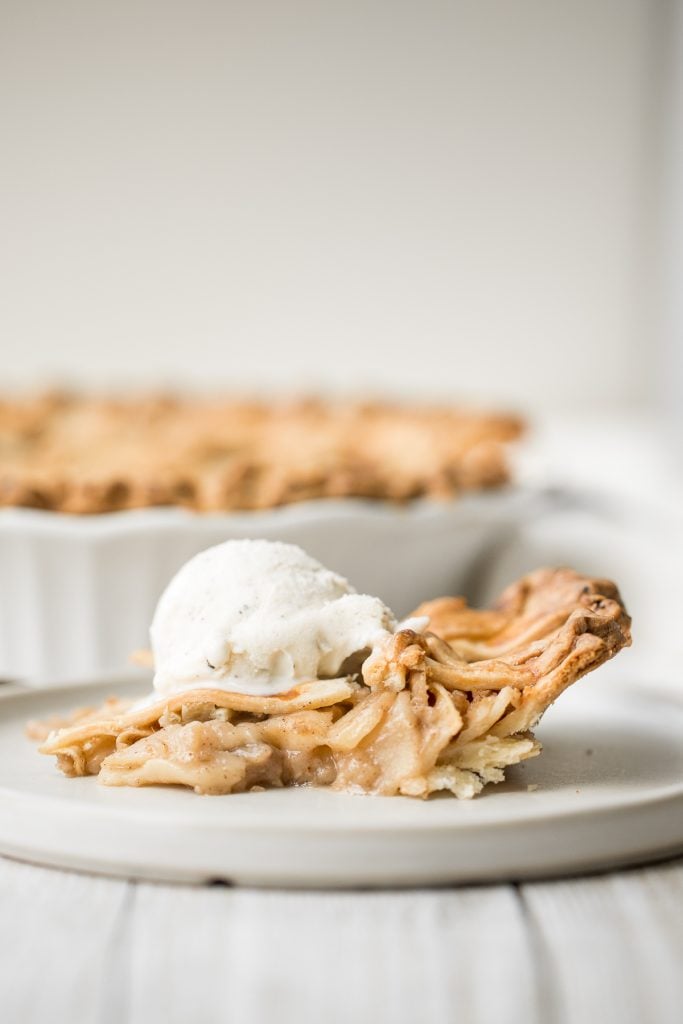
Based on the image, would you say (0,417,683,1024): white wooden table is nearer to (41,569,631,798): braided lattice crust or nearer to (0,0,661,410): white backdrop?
(41,569,631,798): braided lattice crust

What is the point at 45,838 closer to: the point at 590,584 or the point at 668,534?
the point at 590,584

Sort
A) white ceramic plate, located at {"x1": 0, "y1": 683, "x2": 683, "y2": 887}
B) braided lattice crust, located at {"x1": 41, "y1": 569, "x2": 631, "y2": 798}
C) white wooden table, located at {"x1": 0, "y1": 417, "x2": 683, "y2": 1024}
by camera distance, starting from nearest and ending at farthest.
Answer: white wooden table, located at {"x1": 0, "y1": 417, "x2": 683, "y2": 1024} < white ceramic plate, located at {"x1": 0, "y1": 683, "x2": 683, "y2": 887} < braided lattice crust, located at {"x1": 41, "y1": 569, "x2": 631, "y2": 798}

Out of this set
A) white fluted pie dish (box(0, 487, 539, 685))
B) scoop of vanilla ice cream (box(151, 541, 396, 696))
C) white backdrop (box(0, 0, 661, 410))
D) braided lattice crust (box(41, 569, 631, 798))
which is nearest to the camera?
braided lattice crust (box(41, 569, 631, 798))

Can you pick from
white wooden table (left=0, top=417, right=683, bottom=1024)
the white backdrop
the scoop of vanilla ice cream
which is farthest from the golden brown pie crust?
the white backdrop

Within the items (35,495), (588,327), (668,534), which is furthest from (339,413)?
(588,327)

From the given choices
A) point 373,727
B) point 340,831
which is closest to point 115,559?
point 373,727

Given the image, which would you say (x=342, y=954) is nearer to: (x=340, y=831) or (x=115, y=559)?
(x=340, y=831)
